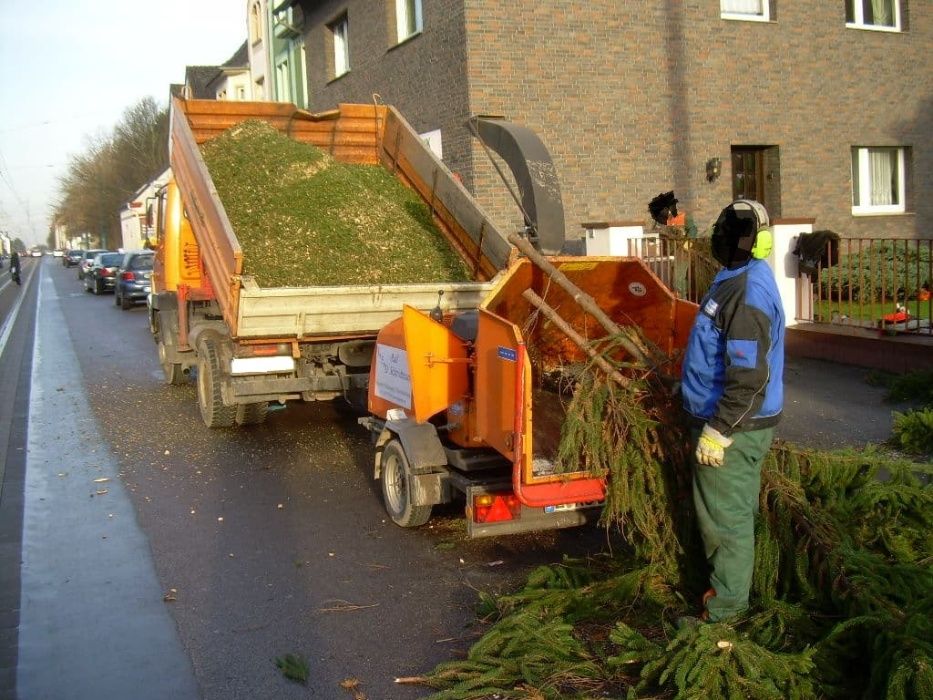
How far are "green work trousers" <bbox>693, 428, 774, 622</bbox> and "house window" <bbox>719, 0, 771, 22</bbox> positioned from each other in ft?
49.1

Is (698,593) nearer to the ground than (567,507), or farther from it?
nearer to the ground

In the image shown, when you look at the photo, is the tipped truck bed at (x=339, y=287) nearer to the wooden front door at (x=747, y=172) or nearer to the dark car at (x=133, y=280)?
the wooden front door at (x=747, y=172)

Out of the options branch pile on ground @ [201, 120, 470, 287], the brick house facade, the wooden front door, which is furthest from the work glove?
the wooden front door

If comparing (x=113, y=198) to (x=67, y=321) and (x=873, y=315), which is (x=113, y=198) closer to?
(x=67, y=321)

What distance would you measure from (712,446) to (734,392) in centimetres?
25

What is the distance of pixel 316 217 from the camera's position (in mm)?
9016

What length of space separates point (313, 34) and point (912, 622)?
22.3 m

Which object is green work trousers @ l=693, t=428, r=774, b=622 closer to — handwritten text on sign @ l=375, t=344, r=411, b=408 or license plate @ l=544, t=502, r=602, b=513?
license plate @ l=544, t=502, r=602, b=513

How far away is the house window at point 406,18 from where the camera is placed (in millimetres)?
17469

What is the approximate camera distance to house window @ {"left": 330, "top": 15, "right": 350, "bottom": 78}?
21798mm

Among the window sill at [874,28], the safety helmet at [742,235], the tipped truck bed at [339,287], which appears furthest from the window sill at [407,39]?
the safety helmet at [742,235]

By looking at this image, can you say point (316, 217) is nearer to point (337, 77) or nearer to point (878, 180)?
point (337, 77)

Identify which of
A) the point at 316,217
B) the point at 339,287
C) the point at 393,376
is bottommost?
the point at 393,376

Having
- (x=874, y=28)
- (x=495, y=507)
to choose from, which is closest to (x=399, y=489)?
(x=495, y=507)
